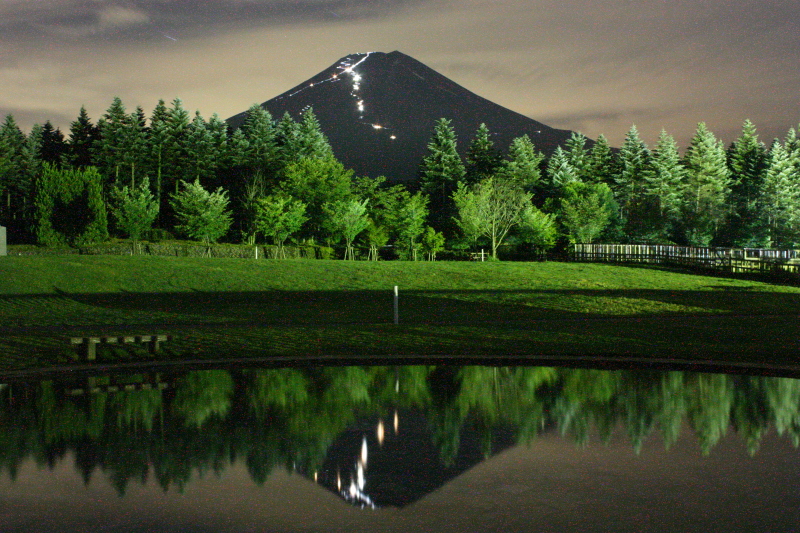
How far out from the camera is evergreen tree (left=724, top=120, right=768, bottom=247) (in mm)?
86500

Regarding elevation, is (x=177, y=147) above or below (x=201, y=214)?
above

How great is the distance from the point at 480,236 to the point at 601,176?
36637 mm

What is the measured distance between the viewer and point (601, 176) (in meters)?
111

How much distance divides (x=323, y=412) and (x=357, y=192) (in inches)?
2745

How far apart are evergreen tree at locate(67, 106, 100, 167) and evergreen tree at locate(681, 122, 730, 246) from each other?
70.9 metres

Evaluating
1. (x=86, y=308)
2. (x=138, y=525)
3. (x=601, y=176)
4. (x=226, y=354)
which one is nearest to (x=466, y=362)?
(x=226, y=354)

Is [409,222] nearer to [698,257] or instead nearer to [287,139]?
[698,257]

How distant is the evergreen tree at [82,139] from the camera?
94750mm

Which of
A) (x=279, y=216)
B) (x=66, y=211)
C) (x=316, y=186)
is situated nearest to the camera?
(x=66, y=211)

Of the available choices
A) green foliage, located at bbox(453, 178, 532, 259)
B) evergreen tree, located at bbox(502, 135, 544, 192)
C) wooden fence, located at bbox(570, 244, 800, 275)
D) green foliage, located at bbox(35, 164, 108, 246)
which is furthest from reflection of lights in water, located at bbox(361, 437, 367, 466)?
evergreen tree, located at bbox(502, 135, 544, 192)

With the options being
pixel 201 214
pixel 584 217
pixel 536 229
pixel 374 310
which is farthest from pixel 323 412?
pixel 584 217

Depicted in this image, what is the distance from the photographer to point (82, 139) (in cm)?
9656

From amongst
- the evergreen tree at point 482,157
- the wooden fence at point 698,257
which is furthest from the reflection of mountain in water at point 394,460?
the evergreen tree at point 482,157

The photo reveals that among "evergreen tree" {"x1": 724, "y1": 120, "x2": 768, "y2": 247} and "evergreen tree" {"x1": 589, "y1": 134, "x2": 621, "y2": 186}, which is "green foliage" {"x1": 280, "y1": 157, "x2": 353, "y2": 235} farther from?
"evergreen tree" {"x1": 589, "y1": 134, "x2": 621, "y2": 186}
